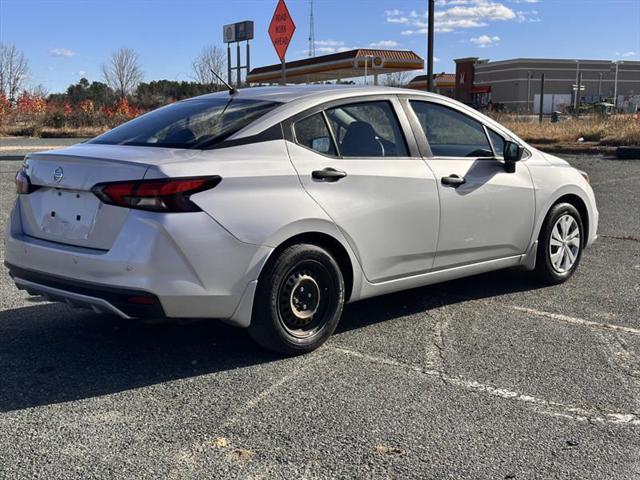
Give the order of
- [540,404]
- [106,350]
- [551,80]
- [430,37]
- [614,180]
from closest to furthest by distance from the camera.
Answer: [540,404] → [106,350] → [614,180] → [430,37] → [551,80]

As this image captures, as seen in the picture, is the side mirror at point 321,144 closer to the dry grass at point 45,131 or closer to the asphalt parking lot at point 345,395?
the asphalt parking lot at point 345,395

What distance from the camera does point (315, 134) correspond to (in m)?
4.52

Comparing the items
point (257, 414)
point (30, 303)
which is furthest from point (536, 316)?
point (30, 303)

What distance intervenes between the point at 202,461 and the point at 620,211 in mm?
8873

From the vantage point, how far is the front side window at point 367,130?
15.3ft

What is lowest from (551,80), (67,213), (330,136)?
(67,213)

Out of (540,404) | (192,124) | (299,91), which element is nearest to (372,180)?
(299,91)

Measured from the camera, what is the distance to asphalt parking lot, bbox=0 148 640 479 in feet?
10.1

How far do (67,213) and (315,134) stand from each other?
1.59 m

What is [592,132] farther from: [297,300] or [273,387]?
[273,387]

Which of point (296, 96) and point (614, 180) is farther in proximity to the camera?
point (614, 180)

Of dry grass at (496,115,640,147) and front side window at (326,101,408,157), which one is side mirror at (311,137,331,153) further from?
dry grass at (496,115,640,147)

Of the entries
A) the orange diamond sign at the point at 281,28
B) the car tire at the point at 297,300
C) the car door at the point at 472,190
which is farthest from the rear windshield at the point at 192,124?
the orange diamond sign at the point at 281,28

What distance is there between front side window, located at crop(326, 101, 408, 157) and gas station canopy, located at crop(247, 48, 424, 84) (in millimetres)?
22068
